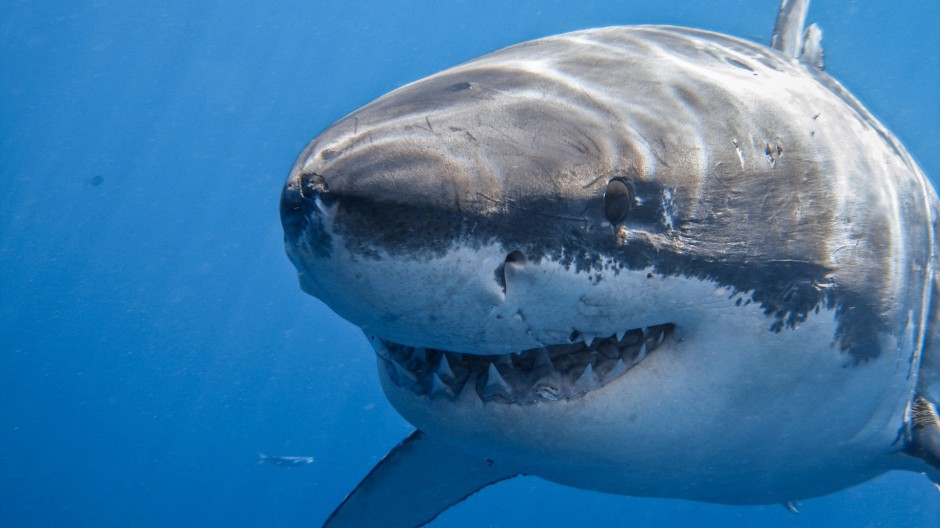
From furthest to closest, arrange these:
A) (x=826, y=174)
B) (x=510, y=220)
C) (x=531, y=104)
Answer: (x=826, y=174)
(x=531, y=104)
(x=510, y=220)

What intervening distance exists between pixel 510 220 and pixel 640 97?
2.34ft

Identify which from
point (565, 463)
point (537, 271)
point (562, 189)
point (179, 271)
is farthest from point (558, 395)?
point (179, 271)

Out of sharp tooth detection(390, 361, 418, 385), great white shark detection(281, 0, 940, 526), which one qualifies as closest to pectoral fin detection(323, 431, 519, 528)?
great white shark detection(281, 0, 940, 526)

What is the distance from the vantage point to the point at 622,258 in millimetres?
1566

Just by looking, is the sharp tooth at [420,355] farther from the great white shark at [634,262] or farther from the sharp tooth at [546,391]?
the sharp tooth at [546,391]

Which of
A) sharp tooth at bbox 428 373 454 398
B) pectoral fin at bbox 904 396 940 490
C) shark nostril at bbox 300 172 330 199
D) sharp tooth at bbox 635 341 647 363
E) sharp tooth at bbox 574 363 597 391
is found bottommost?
pectoral fin at bbox 904 396 940 490

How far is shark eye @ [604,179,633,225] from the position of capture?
152 centimetres

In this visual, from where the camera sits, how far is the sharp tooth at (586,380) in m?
1.71

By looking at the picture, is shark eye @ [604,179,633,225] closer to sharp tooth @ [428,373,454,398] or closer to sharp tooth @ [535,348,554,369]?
sharp tooth @ [535,348,554,369]

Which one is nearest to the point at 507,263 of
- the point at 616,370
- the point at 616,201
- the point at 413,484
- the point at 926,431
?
the point at 616,201

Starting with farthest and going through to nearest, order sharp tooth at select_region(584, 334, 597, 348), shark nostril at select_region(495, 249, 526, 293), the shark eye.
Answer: sharp tooth at select_region(584, 334, 597, 348)
the shark eye
shark nostril at select_region(495, 249, 526, 293)

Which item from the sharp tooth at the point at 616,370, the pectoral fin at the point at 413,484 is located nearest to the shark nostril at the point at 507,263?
the sharp tooth at the point at 616,370

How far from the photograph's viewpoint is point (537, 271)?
142 cm

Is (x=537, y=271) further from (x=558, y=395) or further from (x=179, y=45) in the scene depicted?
(x=179, y=45)
